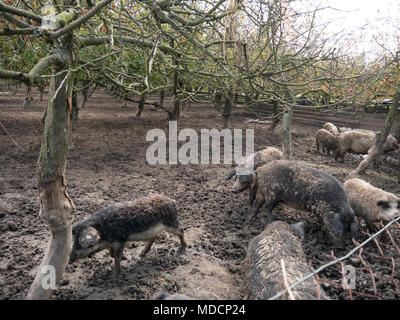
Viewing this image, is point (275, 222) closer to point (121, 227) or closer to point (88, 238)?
point (121, 227)

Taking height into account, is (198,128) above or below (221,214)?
above

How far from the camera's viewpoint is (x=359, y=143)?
961cm

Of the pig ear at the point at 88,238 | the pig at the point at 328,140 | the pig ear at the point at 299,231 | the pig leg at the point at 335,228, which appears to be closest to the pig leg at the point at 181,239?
the pig ear at the point at 88,238

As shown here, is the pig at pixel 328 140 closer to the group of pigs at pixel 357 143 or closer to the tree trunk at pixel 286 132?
the group of pigs at pixel 357 143

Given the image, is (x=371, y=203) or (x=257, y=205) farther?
(x=257, y=205)

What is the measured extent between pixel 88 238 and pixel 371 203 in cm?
437

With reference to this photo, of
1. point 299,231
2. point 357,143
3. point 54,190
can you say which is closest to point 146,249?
point 54,190

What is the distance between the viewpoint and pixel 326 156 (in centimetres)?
1067

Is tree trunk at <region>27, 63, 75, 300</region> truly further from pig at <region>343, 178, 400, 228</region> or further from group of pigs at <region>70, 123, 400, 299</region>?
pig at <region>343, 178, 400, 228</region>

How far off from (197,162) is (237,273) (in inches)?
199

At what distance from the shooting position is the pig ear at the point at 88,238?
11.1 ft

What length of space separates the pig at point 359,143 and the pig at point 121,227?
7.47 m
